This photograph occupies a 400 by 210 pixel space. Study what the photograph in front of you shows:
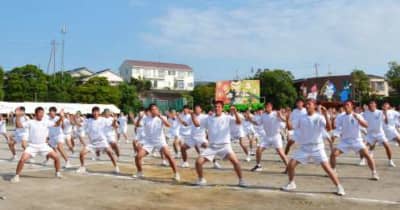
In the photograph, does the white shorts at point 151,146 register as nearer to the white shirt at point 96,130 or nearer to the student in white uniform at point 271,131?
the white shirt at point 96,130

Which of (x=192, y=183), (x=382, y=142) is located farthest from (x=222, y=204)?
(x=382, y=142)

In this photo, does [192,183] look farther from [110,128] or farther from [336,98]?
[336,98]

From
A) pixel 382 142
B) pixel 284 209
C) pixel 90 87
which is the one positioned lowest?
pixel 284 209

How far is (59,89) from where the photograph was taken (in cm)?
6575

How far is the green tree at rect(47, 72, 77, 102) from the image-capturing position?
6488 cm

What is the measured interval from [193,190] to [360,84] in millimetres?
66234

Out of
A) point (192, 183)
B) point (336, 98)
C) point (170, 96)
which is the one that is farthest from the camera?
point (170, 96)

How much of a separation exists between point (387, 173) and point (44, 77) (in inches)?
2371

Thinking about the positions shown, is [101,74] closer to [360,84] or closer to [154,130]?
[360,84]

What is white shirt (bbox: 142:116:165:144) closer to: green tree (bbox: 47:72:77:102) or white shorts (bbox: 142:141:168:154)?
A: white shorts (bbox: 142:141:168:154)

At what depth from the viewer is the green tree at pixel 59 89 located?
64875 millimetres

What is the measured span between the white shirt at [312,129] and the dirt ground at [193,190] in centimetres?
106

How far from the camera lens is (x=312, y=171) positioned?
42.3 feet

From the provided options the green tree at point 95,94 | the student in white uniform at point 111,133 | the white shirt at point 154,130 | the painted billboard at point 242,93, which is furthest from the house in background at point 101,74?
the white shirt at point 154,130
